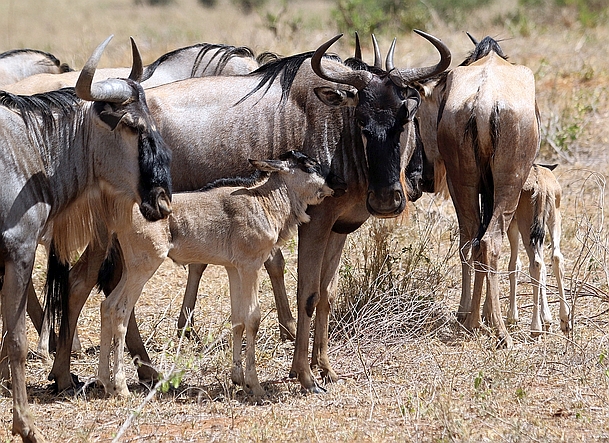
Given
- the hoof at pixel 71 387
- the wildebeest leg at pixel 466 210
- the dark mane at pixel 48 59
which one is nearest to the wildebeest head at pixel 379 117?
the wildebeest leg at pixel 466 210

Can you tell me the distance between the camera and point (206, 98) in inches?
235

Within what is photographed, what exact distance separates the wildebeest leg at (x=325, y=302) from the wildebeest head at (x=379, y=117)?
2.50 feet

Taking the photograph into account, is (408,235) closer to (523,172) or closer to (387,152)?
(523,172)

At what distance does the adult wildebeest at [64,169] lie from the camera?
4.65 meters

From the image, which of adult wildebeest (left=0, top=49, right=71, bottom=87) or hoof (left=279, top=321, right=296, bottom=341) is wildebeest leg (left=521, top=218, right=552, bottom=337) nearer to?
hoof (left=279, top=321, right=296, bottom=341)

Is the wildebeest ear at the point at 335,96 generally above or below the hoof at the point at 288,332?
above

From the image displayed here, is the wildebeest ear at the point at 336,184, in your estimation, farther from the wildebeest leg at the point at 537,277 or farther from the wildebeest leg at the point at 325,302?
the wildebeest leg at the point at 537,277


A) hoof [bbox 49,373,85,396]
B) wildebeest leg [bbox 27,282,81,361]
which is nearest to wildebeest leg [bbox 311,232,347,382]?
hoof [bbox 49,373,85,396]

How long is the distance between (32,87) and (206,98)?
2.36 metres

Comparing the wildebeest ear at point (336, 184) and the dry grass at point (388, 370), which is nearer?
the dry grass at point (388, 370)

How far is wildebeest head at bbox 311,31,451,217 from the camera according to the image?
5.37m

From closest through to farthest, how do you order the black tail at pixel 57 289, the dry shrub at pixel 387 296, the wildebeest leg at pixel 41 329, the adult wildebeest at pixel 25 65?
the black tail at pixel 57 289, the wildebeest leg at pixel 41 329, the dry shrub at pixel 387 296, the adult wildebeest at pixel 25 65

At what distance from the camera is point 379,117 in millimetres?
5406

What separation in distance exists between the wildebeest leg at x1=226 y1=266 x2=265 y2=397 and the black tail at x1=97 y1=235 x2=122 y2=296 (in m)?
0.75
